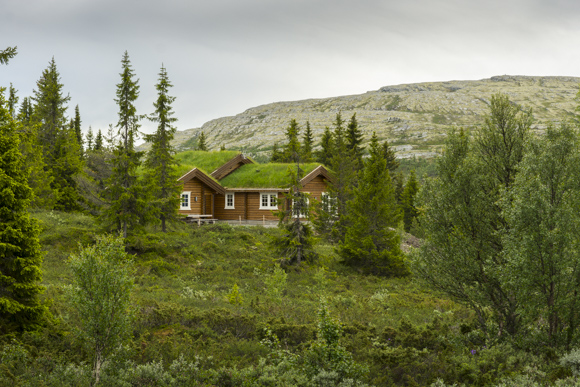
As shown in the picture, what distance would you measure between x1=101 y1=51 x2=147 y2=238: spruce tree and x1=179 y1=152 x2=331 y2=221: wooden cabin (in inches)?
647

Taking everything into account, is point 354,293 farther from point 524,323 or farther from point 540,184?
point 540,184

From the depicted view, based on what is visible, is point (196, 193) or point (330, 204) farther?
point (196, 193)

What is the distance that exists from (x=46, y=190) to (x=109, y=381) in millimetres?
30590

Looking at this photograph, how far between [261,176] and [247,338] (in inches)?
1172

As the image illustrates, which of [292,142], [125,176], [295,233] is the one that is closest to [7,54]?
[125,176]

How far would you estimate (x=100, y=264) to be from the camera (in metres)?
7.72

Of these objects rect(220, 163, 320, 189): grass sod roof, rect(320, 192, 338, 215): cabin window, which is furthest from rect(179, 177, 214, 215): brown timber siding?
rect(320, 192, 338, 215): cabin window

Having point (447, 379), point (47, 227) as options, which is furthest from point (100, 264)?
point (47, 227)

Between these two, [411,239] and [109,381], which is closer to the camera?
[109,381]

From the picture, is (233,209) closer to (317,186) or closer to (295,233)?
(317,186)

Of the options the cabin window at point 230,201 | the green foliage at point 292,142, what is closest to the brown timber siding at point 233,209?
the cabin window at point 230,201

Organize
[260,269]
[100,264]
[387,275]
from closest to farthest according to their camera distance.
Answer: [100,264] < [260,269] < [387,275]

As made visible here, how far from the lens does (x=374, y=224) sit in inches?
1010

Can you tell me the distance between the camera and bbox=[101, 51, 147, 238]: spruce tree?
65.9 feet
